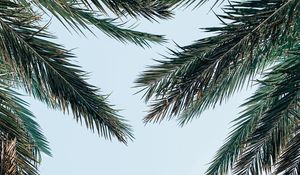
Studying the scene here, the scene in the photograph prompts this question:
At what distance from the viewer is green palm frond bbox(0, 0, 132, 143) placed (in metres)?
4.49

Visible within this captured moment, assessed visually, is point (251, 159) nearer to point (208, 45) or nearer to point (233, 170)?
point (233, 170)

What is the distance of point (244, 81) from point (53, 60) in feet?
6.78

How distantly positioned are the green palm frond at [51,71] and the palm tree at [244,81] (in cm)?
42

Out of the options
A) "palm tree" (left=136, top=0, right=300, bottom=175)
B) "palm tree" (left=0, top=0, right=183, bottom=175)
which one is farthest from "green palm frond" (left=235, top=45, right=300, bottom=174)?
"palm tree" (left=0, top=0, right=183, bottom=175)

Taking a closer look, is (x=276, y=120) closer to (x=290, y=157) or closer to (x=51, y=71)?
(x=290, y=157)

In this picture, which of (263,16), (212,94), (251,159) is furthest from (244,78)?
(263,16)

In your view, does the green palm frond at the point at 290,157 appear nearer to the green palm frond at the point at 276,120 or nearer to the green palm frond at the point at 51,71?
the green palm frond at the point at 276,120

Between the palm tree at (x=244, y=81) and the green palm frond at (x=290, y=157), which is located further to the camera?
the green palm frond at (x=290, y=157)

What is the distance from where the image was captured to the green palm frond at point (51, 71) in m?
4.49

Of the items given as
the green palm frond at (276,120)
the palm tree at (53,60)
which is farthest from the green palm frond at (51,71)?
the green palm frond at (276,120)

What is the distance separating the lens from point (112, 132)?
19.1 feet

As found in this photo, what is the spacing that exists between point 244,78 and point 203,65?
4.54 ft

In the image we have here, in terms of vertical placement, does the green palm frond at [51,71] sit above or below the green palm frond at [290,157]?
above

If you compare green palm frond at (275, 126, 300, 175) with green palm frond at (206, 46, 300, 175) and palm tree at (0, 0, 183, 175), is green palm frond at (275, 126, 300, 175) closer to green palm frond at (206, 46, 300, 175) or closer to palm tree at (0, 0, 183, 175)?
green palm frond at (206, 46, 300, 175)
